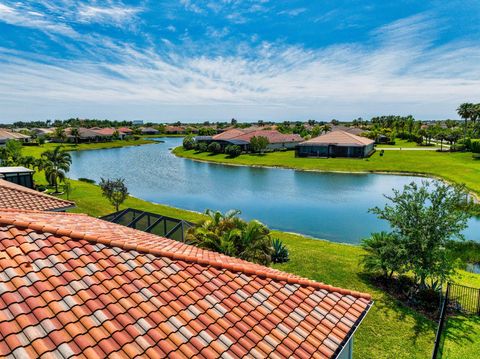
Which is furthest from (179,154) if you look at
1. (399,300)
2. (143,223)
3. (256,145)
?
(399,300)

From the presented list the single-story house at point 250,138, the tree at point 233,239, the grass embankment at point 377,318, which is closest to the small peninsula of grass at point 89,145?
the single-story house at point 250,138

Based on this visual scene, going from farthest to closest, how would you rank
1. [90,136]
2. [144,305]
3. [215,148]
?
[90,136], [215,148], [144,305]

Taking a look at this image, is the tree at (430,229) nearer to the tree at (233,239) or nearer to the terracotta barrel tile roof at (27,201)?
the tree at (233,239)

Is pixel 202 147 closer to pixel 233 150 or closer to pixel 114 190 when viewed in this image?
pixel 233 150

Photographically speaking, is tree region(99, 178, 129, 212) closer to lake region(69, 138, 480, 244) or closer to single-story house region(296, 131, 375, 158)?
lake region(69, 138, 480, 244)

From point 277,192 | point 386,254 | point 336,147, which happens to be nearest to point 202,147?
point 336,147

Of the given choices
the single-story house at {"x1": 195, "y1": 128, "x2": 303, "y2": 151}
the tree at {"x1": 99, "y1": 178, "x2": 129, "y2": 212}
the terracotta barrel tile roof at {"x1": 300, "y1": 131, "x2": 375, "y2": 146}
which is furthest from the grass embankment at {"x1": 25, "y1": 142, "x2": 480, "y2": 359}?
the single-story house at {"x1": 195, "y1": 128, "x2": 303, "y2": 151}

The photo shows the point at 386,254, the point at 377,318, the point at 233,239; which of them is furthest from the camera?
the point at 233,239
